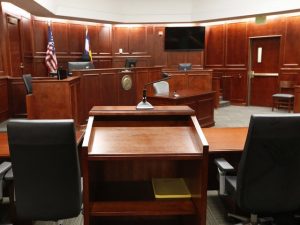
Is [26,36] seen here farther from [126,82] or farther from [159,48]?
[159,48]

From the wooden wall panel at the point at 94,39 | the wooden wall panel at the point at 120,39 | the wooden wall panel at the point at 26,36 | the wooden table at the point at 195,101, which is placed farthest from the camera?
the wooden wall panel at the point at 120,39

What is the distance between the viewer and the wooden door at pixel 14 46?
6852mm

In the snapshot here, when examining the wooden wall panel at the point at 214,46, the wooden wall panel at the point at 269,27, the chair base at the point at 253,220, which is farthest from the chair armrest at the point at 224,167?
the wooden wall panel at the point at 214,46

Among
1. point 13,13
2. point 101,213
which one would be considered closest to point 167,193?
point 101,213

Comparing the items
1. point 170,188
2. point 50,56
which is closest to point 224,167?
point 170,188

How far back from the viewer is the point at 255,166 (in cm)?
188

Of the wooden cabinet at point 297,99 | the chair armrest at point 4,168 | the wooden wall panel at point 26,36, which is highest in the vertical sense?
the wooden wall panel at point 26,36

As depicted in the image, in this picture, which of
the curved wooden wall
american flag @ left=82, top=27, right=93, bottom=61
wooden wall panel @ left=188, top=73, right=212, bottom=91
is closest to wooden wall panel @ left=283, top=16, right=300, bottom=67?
the curved wooden wall

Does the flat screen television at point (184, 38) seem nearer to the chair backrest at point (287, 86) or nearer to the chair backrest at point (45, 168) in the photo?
the chair backrest at point (287, 86)

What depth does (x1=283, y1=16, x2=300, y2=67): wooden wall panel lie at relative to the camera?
26.2 ft

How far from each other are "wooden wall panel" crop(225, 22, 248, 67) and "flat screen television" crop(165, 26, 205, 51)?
869 mm

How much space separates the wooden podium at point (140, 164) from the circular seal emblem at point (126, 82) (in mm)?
4757

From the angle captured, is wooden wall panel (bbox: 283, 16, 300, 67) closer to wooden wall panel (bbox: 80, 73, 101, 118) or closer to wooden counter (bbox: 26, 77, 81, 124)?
wooden wall panel (bbox: 80, 73, 101, 118)

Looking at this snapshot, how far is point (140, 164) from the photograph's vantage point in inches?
89.7
